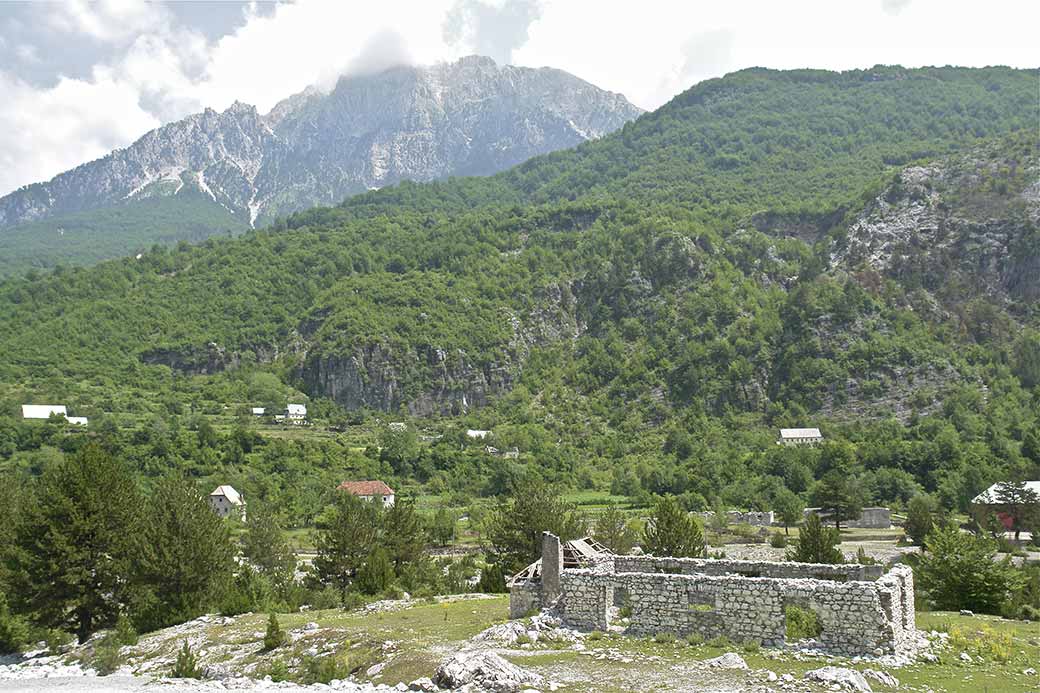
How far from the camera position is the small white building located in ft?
485

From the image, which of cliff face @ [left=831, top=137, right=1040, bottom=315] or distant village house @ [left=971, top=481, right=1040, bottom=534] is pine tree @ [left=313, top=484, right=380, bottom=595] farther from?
cliff face @ [left=831, top=137, right=1040, bottom=315]

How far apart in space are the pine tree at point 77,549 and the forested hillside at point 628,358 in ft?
195

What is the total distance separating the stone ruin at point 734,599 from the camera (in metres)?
21.6

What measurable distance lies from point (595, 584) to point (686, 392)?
134m

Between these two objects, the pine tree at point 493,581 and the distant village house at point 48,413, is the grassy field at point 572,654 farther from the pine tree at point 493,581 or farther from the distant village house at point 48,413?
the distant village house at point 48,413

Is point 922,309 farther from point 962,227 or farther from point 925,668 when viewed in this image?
point 925,668

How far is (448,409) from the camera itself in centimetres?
16825

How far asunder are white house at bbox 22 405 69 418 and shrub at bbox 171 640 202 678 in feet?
348

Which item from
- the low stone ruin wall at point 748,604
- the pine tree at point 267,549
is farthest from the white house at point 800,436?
the low stone ruin wall at point 748,604

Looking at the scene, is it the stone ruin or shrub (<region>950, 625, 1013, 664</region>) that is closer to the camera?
the stone ruin

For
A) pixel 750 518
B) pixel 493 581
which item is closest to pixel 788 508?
pixel 750 518

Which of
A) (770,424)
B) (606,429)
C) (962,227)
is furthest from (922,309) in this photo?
(606,429)

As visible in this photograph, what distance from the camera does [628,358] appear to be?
17050 cm

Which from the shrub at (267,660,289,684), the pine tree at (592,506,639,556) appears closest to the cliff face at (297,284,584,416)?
the pine tree at (592,506,639,556)
